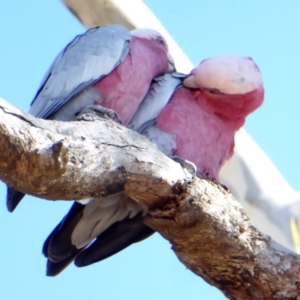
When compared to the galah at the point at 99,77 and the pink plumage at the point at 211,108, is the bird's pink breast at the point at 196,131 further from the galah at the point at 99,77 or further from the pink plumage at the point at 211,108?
the galah at the point at 99,77

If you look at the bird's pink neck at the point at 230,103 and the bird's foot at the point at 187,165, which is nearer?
the bird's foot at the point at 187,165

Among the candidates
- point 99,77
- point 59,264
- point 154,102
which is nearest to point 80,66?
point 99,77

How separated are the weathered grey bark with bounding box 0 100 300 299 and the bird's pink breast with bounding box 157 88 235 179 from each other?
10.9 inches

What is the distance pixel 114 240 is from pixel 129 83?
0.50m

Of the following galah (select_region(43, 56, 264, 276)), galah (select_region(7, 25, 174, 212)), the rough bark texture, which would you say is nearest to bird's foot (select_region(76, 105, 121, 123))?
galah (select_region(7, 25, 174, 212))

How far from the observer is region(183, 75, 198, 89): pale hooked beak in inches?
95.3

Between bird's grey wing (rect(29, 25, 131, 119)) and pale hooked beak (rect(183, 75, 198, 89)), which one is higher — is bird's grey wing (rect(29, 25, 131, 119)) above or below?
above

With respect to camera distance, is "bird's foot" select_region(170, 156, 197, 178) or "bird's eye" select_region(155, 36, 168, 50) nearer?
"bird's foot" select_region(170, 156, 197, 178)

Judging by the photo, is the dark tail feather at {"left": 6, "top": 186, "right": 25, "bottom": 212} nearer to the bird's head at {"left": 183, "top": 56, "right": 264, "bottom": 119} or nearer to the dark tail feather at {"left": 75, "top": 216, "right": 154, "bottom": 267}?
the dark tail feather at {"left": 75, "top": 216, "right": 154, "bottom": 267}

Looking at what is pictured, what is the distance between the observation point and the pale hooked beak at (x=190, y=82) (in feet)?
7.94

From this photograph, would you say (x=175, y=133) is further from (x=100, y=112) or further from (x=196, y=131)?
(x=100, y=112)

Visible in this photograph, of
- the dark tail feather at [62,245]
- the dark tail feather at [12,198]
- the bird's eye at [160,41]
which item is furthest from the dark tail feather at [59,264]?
the bird's eye at [160,41]

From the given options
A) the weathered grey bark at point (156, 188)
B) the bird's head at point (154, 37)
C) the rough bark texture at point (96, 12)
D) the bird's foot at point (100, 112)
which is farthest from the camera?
the rough bark texture at point (96, 12)

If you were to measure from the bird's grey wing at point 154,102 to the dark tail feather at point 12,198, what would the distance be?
418 millimetres
